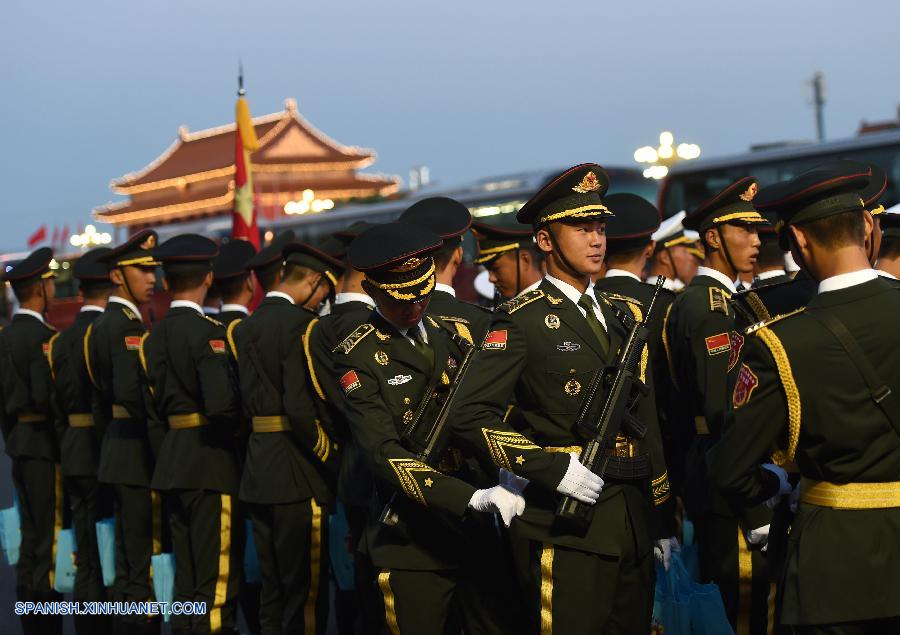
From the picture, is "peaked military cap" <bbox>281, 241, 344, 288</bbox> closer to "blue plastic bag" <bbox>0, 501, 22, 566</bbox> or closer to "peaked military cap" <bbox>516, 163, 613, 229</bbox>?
"peaked military cap" <bbox>516, 163, 613, 229</bbox>

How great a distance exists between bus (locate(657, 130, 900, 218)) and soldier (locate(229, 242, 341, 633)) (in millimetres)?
9609

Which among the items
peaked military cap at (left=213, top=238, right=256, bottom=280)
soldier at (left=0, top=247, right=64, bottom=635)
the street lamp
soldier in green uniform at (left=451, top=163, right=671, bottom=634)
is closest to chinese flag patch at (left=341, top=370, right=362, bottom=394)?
soldier in green uniform at (left=451, top=163, right=671, bottom=634)

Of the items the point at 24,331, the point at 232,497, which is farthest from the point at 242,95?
the point at 232,497

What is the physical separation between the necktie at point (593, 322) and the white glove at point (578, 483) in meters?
0.52

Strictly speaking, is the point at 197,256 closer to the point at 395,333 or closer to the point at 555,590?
the point at 395,333

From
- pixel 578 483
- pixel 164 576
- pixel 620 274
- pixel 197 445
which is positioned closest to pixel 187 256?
pixel 197 445

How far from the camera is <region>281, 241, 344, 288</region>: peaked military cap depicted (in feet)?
19.8

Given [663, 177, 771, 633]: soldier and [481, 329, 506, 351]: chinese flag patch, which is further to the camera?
[663, 177, 771, 633]: soldier

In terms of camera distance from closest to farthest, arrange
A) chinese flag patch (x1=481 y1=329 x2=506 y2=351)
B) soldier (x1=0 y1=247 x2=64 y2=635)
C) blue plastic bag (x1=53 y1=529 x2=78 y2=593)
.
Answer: chinese flag patch (x1=481 y1=329 x2=506 y2=351) < blue plastic bag (x1=53 y1=529 x2=78 y2=593) < soldier (x1=0 y1=247 x2=64 y2=635)

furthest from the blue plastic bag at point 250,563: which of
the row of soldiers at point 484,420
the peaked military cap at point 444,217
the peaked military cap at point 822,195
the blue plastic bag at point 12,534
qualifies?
the peaked military cap at point 822,195

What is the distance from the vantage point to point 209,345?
6258 mm

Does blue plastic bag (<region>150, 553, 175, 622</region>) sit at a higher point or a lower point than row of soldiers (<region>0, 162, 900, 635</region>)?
lower

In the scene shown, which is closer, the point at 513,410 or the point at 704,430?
the point at 513,410

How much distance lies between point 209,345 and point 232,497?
2.80 ft
